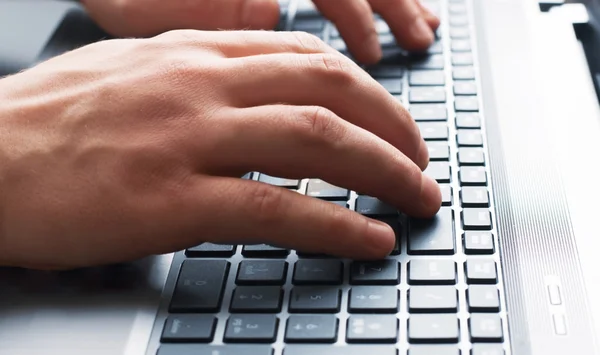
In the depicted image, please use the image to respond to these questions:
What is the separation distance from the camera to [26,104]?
590 mm

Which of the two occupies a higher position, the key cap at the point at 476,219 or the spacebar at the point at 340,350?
the key cap at the point at 476,219

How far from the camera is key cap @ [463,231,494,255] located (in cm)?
53

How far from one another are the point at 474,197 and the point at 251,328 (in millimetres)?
209

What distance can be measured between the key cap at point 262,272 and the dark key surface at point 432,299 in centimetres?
9

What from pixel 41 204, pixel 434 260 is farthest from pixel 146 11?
pixel 434 260

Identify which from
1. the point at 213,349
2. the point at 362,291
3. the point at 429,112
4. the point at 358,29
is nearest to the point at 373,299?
the point at 362,291

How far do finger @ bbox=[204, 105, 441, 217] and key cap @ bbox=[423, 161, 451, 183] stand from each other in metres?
0.05

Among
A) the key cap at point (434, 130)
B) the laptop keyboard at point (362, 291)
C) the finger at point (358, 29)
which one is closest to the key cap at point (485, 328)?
the laptop keyboard at point (362, 291)

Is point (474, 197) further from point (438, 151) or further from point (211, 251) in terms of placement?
A: point (211, 251)

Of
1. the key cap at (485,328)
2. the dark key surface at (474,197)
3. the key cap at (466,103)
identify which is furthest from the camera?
the key cap at (466,103)

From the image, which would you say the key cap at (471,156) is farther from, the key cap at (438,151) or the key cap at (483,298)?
the key cap at (483,298)

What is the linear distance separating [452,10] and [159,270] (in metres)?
0.46

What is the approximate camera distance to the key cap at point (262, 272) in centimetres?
53

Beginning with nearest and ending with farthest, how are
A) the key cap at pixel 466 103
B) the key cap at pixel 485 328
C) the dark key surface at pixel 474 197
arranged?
the key cap at pixel 485 328 → the dark key surface at pixel 474 197 → the key cap at pixel 466 103
